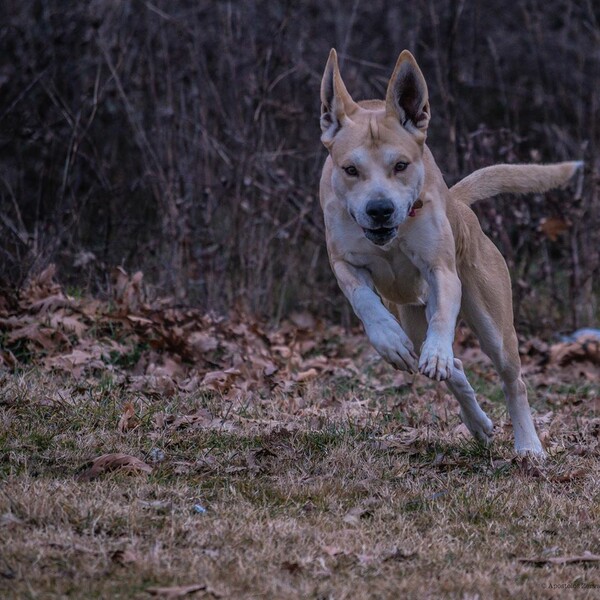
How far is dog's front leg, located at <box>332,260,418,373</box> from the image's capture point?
16.7 ft

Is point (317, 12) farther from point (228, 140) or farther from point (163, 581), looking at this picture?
point (163, 581)

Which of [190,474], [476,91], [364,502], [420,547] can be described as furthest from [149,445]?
[476,91]

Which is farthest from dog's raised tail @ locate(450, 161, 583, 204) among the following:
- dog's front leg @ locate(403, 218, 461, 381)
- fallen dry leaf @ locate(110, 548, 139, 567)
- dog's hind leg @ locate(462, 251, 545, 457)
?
fallen dry leaf @ locate(110, 548, 139, 567)

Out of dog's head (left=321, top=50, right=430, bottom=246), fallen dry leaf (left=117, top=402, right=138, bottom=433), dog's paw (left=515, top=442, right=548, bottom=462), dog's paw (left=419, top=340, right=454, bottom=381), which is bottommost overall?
fallen dry leaf (left=117, top=402, right=138, bottom=433)

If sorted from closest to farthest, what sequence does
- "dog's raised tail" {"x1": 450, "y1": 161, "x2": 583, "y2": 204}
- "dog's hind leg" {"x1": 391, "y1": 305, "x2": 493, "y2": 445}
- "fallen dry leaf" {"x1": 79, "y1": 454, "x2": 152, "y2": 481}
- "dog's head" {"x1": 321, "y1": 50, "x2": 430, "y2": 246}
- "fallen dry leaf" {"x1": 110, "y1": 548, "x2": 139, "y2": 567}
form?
"fallen dry leaf" {"x1": 110, "y1": 548, "x2": 139, "y2": 567} < "fallen dry leaf" {"x1": 79, "y1": 454, "x2": 152, "y2": 481} < "dog's head" {"x1": 321, "y1": 50, "x2": 430, "y2": 246} < "dog's hind leg" {"x1": 391, "y1": 305, "x2": 493, "y2": 445} < "dog's raised tail" {"x1": 450, "y1": 161, "x2": 583, "y2": 204}

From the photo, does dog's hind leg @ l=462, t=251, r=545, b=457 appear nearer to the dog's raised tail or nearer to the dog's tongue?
the dog's raised tail

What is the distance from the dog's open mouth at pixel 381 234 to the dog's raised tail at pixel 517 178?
1.31 m

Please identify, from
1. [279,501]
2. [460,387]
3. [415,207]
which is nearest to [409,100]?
[415,207]

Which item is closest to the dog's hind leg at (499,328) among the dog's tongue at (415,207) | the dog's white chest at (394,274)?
the dog's white chest at (394,274)

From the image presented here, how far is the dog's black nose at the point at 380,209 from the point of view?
5.11m

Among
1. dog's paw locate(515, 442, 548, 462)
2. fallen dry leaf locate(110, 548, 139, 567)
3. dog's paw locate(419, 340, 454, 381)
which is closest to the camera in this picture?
fallen dry leaf locate(110, 548, 139, 567)

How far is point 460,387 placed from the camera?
5.88 metres

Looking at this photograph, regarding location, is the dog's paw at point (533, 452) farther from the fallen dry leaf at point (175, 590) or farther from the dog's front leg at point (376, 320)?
the fallen dry leaf at point (175, 590)

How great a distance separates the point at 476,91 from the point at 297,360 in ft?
23.4
